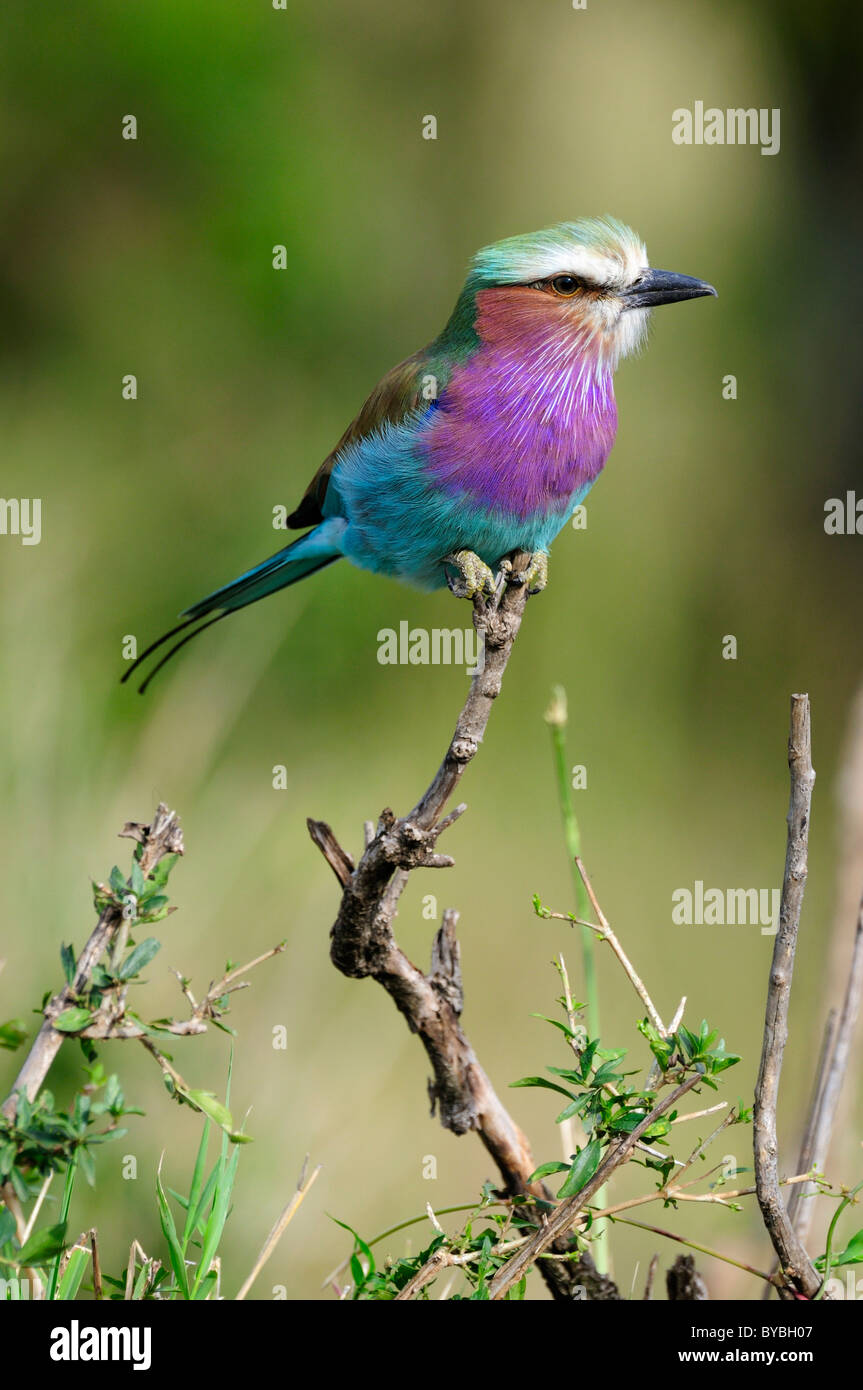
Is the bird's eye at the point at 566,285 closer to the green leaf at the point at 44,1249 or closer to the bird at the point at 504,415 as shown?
the bird at the point at 504,415

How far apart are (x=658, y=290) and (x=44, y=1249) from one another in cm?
173

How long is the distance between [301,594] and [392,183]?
1684 millimetres

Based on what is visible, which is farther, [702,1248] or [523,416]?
[523,416]

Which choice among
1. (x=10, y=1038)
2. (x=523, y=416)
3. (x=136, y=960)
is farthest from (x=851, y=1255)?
(x=523, y=416)

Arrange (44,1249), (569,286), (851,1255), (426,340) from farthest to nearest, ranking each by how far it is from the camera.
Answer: (426,340)
(569,286)
(851,1255)
(44,1249)

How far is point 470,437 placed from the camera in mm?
2051

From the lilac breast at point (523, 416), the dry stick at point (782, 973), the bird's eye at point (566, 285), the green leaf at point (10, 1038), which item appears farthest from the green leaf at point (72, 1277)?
the bird's eye at point (566, 285)

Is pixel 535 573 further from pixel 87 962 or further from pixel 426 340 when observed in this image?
pixel 426 340

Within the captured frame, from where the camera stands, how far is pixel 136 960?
1217 millimetres

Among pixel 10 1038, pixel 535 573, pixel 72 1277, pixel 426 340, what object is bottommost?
pixel 72 1277

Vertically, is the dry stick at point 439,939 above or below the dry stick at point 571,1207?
above

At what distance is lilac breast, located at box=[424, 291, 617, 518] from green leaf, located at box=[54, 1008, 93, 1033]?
1.10 m

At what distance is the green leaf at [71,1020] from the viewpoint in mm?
1174

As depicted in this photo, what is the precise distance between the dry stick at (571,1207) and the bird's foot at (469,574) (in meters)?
0.96
